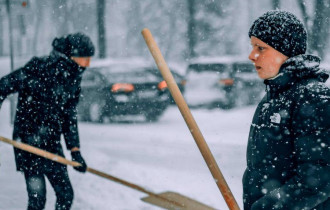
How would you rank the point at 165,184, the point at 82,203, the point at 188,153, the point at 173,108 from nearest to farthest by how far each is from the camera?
1. the point at 82,203
2. the point at 165,184
3. the point at 188,153
4. the point at 173,108

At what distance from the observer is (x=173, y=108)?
48.6 feet

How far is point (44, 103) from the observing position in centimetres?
332

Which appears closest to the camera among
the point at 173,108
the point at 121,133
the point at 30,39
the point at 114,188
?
the point at 114,188

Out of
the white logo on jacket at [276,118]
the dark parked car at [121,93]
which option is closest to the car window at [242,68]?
the dark parked car at [121,93]

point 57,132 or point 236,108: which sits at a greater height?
point 57,132

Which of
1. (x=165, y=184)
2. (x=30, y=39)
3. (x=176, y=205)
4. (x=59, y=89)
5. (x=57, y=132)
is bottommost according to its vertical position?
(x=30, y=39)

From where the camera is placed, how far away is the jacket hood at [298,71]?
5.25 feet

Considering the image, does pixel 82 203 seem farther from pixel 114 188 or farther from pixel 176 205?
pixel 176 205

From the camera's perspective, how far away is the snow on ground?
489 centimetres

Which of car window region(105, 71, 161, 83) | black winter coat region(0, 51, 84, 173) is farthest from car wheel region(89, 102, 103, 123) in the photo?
black winter coat region(0, 51, 84, 173)

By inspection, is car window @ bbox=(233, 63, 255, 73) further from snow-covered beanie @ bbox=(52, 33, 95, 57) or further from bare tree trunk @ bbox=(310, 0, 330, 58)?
snow-covered beanie @ bbox=(52, 33, 95, 57)

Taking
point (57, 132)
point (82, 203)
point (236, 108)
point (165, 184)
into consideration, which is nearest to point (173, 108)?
point (236, 108)

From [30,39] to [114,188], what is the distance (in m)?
35.4

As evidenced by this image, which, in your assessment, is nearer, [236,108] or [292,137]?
[292,137]
